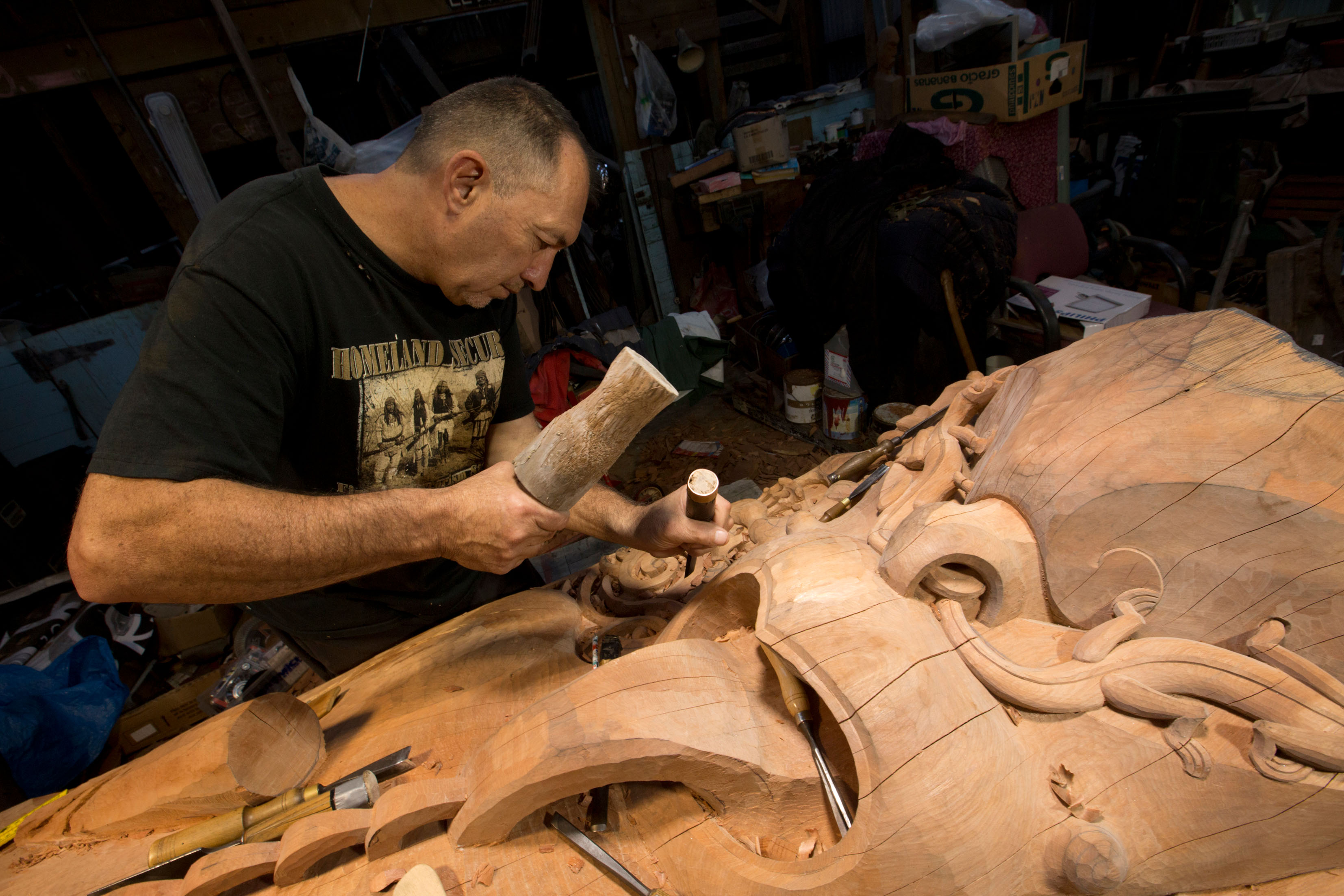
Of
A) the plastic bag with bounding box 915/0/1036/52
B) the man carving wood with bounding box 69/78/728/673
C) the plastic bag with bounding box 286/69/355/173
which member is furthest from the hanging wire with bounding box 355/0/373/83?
the plastic bag with bounding box 915/0/1036/52

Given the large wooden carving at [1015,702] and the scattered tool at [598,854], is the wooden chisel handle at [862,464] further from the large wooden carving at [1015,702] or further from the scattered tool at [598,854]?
the scattered tool at [598,854]

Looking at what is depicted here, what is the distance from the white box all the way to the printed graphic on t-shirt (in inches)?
→ 125

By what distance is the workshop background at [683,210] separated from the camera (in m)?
3.58

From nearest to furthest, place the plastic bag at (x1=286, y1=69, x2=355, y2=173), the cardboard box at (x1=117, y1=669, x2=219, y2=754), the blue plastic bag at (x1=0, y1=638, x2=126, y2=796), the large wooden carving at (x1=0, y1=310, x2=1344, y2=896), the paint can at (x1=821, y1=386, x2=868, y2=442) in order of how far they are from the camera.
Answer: the large wooden carving at (x1=0, y1=310, x2=1344, y2=896) → the blue plastic bag at (x1=0, y1=638, x2=126, y2=796) → the cardboard box at (x1=117, y1=669, x2=219, y2=754) → the plastic bag at (x1=286, y1=69, x2=355, y2=173) → the paint can at (x1=821, y1=386, x2=868, y2=442)

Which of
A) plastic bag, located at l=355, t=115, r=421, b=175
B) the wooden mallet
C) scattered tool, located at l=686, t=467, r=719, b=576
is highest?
plastic bag, located at l=355, t=115, r=421, b=175

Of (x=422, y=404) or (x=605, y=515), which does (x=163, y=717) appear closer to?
(x=422, y=404)

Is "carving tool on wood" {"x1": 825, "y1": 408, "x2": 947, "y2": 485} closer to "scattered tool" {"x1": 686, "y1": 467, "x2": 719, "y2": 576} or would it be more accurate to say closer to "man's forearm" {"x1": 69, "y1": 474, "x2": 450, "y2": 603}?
"scattered tool" {"x1": 686, "y1": 467, "x2": 719, "y2": 576}

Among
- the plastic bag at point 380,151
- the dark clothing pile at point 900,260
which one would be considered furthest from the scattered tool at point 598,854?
the plastic bag at point 380,151

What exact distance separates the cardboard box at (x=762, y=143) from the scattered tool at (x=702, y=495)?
459 cm

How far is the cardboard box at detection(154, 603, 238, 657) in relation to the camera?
3.54 meters

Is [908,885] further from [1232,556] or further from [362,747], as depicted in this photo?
[362,747]

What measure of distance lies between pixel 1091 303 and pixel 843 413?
5.06 ft

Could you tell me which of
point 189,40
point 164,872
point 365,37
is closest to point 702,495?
point 164,872

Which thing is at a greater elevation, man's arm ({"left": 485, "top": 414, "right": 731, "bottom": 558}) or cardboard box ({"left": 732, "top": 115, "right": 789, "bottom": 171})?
cardboard box ({"left": 732, "top": 115, "right": 789, "bottom": 171})
